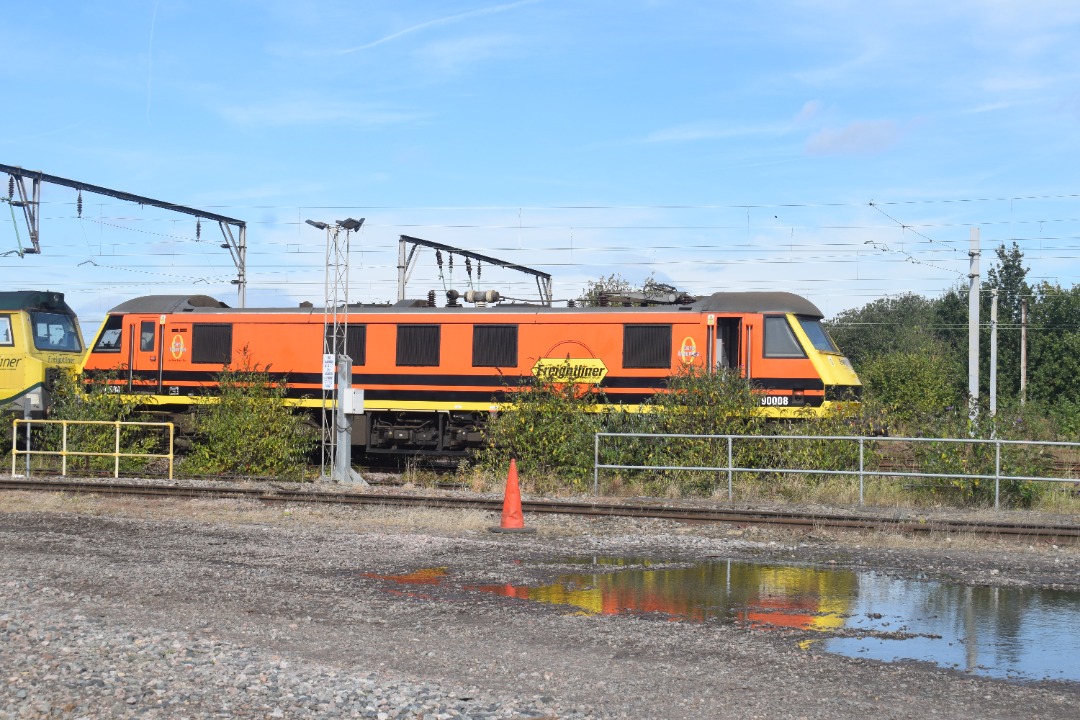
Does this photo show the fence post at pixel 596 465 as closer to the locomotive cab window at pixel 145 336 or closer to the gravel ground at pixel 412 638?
the gravel ground at pixel 412 638

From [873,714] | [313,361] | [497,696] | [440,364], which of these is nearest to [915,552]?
[873,714]

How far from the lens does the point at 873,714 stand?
6660 mm

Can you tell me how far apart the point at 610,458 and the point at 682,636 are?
37.0ft

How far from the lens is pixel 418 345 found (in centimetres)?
2370

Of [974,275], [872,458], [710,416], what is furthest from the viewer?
[974,275]

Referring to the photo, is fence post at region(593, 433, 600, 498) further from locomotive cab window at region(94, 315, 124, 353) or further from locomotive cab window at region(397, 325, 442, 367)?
locomotive cab window at region(94, 315, 124, 353)

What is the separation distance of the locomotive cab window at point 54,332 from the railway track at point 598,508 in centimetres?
604

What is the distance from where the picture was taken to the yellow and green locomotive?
83.1 feet

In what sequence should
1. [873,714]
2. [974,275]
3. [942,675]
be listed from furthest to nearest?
[974,275], [942,675], [873,714]

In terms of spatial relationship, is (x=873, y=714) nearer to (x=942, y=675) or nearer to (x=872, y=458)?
(x=942, y=675)

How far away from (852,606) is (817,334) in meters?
12.2

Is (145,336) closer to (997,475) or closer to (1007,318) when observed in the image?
(997,475)

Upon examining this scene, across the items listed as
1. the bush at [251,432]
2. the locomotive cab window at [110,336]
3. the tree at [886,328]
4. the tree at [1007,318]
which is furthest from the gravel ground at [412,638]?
the tree at [886,328]

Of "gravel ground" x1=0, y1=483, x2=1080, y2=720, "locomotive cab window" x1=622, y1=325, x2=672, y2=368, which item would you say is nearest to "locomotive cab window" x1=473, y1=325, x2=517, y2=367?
"locomotive cab window" x1=622, y1=325, x2=672, y2=368
